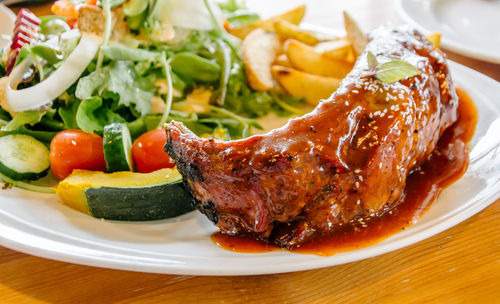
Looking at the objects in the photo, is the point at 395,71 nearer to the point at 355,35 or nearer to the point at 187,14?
the point at 355,35

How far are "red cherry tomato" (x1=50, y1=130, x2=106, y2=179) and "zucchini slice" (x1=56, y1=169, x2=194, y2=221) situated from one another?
31 cm

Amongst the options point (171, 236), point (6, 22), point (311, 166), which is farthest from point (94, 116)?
point (311, 166)

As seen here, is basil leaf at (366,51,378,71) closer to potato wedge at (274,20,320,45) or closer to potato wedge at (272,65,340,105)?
potato wedge at (272,65,340,105)

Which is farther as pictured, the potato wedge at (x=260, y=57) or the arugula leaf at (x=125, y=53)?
the potato wedge at (x=260, y=57)

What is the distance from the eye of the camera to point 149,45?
383 centimetres

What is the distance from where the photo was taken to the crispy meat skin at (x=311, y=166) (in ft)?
6.74

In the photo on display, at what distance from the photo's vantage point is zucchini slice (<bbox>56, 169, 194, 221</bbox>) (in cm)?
247

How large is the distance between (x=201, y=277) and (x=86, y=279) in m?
0.56

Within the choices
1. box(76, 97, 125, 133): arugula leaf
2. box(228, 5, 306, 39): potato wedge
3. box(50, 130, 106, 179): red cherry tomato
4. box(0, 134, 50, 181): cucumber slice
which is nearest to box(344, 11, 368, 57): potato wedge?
box(228, 5, 306, 39): potato wedge

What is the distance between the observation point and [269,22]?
4289 mm

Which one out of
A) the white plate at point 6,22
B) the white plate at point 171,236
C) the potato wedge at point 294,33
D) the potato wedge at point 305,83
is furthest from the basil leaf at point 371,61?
the white plate at point 6,22

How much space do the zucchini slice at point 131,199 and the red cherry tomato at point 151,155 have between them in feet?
1.02

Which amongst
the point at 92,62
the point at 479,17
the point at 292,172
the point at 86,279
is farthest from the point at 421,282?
the point at 479,17

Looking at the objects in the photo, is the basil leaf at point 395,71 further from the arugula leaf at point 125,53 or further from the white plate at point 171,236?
the arugula leaf at point 125,53
